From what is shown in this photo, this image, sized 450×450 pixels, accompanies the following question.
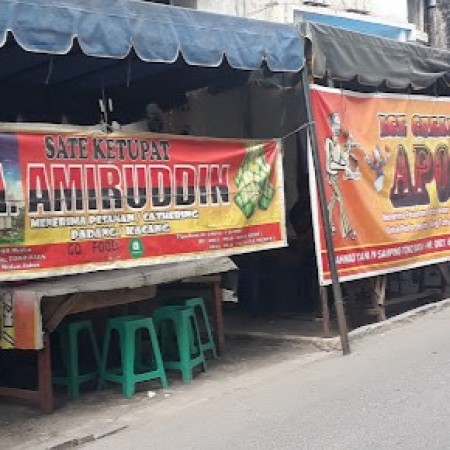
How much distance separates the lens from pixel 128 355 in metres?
5.93

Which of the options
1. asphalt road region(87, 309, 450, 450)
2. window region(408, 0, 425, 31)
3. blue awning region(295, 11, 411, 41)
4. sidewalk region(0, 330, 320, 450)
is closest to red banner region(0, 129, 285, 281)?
sidewalk region(0, 330, 320, 450)

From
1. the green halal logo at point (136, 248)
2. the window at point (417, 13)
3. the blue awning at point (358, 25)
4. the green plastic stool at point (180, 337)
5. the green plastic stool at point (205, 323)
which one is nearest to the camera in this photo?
the green halal logo at point (136, 248)

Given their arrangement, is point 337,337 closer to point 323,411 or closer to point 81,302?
point 323,411

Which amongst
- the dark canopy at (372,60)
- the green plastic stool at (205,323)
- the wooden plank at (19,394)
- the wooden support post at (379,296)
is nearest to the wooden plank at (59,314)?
the wooden plank at (19,394)

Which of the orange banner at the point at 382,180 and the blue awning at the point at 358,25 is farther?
the blue awning at the point at 358,25

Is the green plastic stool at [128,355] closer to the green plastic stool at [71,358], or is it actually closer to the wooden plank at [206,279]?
the green plastic stool at [71,358]

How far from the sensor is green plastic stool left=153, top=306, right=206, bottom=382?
6.42 metres

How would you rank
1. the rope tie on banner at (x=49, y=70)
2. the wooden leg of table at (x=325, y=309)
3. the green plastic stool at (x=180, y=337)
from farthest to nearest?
1. the wooden leg of table at (x=325, y=309)
2. the rope tie on banner at (x=49, y=70)
3. the green plastic stool at (x=180, y=337)

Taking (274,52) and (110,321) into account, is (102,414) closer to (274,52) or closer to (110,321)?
(110,321)

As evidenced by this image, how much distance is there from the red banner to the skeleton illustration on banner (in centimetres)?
67

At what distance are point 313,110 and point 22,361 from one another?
12.1 ft

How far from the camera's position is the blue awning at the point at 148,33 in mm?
4758

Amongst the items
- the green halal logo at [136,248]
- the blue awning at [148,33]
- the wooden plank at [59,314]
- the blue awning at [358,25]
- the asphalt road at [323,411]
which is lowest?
the asphalt road at [323,411]

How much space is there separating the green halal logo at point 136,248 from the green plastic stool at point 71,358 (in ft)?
2.84
